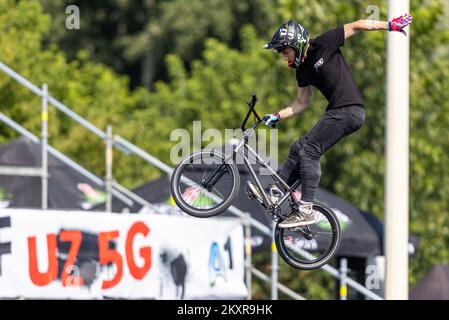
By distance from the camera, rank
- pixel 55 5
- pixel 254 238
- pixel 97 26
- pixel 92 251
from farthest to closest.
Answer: pixel 97 26 → pixel 55 5 → pixel 254 238 → pixel 92 251

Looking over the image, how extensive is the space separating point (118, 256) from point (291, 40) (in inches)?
197

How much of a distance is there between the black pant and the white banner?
13.6 ft

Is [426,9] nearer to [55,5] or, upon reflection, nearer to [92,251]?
[92,251]

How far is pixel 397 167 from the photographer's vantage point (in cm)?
1653

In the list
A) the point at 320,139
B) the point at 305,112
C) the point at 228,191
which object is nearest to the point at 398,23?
the point at 320,139

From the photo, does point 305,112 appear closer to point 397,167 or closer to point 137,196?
point 397,167

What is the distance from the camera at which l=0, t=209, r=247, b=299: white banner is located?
13.5m

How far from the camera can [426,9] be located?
79.5 feet

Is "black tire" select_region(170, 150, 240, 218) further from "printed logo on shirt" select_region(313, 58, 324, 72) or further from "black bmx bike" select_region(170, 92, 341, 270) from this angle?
"printed logo on shirt" select_region(313, 58, 324, 72)

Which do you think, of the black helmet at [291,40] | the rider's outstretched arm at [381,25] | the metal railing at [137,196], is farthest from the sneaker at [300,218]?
the metal railing at [137,196]

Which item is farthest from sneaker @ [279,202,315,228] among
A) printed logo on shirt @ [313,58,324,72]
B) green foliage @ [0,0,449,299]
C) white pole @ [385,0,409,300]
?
green foliage @ [0,0,449,299]
